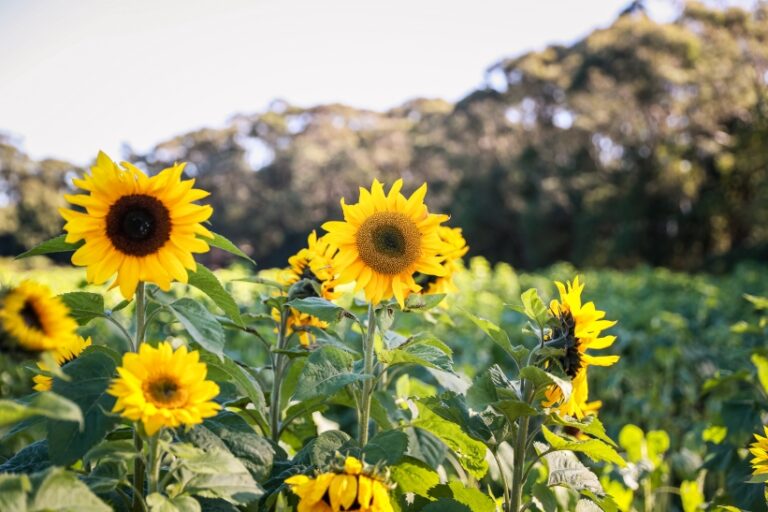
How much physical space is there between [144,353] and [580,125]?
2444 centimetres

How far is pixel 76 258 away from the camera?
1.10 m

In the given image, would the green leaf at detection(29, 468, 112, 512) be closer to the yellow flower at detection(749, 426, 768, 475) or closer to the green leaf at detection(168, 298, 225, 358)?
the green leaf at detection(168, 298, 225, 358)

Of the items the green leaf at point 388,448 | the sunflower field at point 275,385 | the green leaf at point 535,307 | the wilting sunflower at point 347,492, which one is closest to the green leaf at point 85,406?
the sunflower field at point 275,385

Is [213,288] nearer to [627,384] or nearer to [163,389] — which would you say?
[163,389]

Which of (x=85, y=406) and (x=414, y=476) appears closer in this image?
(x=85, y=406)

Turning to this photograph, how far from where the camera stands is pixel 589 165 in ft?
80.6

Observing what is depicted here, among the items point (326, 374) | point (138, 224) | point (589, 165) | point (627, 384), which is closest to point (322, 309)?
point (326, 374)

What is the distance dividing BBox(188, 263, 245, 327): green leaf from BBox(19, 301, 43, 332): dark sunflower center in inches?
14.2

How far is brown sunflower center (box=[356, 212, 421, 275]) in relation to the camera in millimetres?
1296

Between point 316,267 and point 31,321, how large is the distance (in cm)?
69

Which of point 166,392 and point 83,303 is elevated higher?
point 83,303

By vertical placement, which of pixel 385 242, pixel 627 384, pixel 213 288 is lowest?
pixel 213 288

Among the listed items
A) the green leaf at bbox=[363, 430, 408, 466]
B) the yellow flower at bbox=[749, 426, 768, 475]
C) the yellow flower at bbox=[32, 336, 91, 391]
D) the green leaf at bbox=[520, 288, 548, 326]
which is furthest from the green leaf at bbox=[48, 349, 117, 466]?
the yellow flower at bbox=[749, 426, 768, 475]

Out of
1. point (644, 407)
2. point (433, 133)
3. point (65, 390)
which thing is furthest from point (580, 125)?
point (65, 390)
